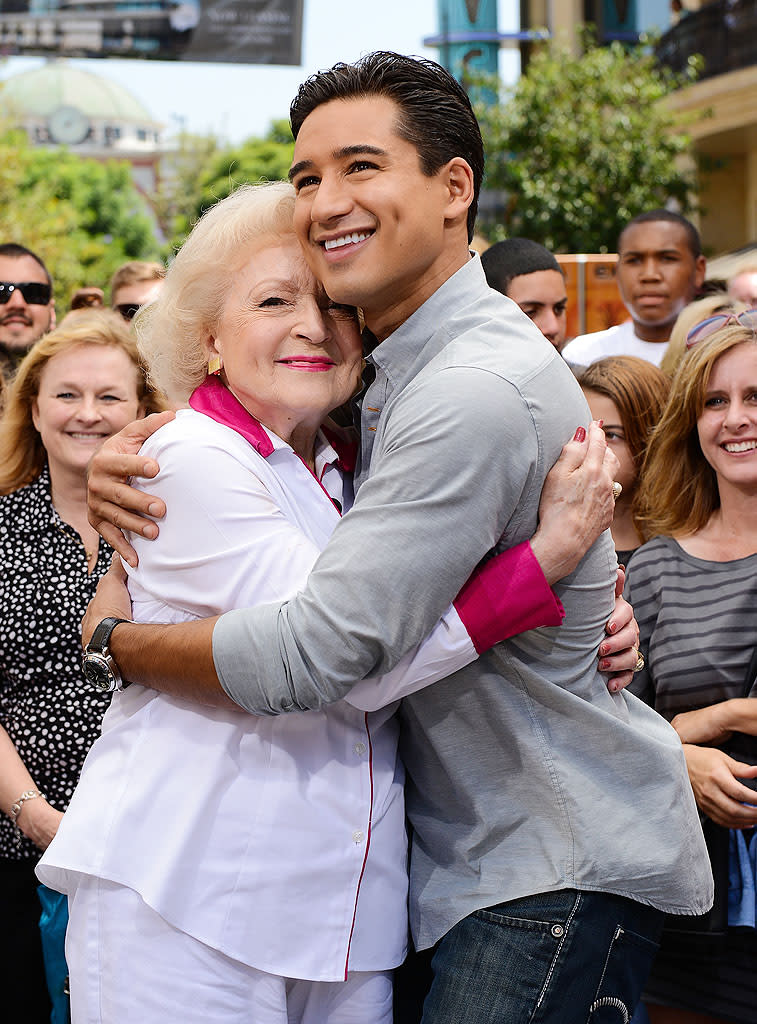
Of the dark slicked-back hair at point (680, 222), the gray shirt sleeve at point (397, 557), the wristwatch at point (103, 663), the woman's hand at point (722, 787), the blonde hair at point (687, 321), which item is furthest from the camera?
the dark slicked-back hair at point (680, 222)

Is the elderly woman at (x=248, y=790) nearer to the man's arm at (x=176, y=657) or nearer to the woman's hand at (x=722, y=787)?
the man's arm at (x=176, y=657)

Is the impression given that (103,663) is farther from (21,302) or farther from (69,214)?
(69,214)

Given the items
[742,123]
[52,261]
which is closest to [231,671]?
[742,123]

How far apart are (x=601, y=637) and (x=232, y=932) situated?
2.73 feet

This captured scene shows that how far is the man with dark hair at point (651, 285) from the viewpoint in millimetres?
6090

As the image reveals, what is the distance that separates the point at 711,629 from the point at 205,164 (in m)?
53.8

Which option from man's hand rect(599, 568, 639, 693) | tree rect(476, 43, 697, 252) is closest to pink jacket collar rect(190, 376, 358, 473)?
man's hand rect(599, 568, 639, 693)

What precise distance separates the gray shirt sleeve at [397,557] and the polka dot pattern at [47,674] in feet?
4.84

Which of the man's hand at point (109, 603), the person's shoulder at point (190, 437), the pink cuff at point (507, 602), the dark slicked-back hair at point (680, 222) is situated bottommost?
the man's hand at point (109, 603)

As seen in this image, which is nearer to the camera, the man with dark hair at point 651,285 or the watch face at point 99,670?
the watch face at point 99,670

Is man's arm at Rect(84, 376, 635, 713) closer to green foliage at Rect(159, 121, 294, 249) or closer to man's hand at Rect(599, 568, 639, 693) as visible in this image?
man's hand at Rect(599, 568, 639, 693)

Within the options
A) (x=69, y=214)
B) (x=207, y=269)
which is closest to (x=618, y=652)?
(x=207, y=269)

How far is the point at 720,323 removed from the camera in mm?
3506

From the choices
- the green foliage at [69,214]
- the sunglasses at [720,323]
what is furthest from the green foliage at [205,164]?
the sunglasses at [720,323]
